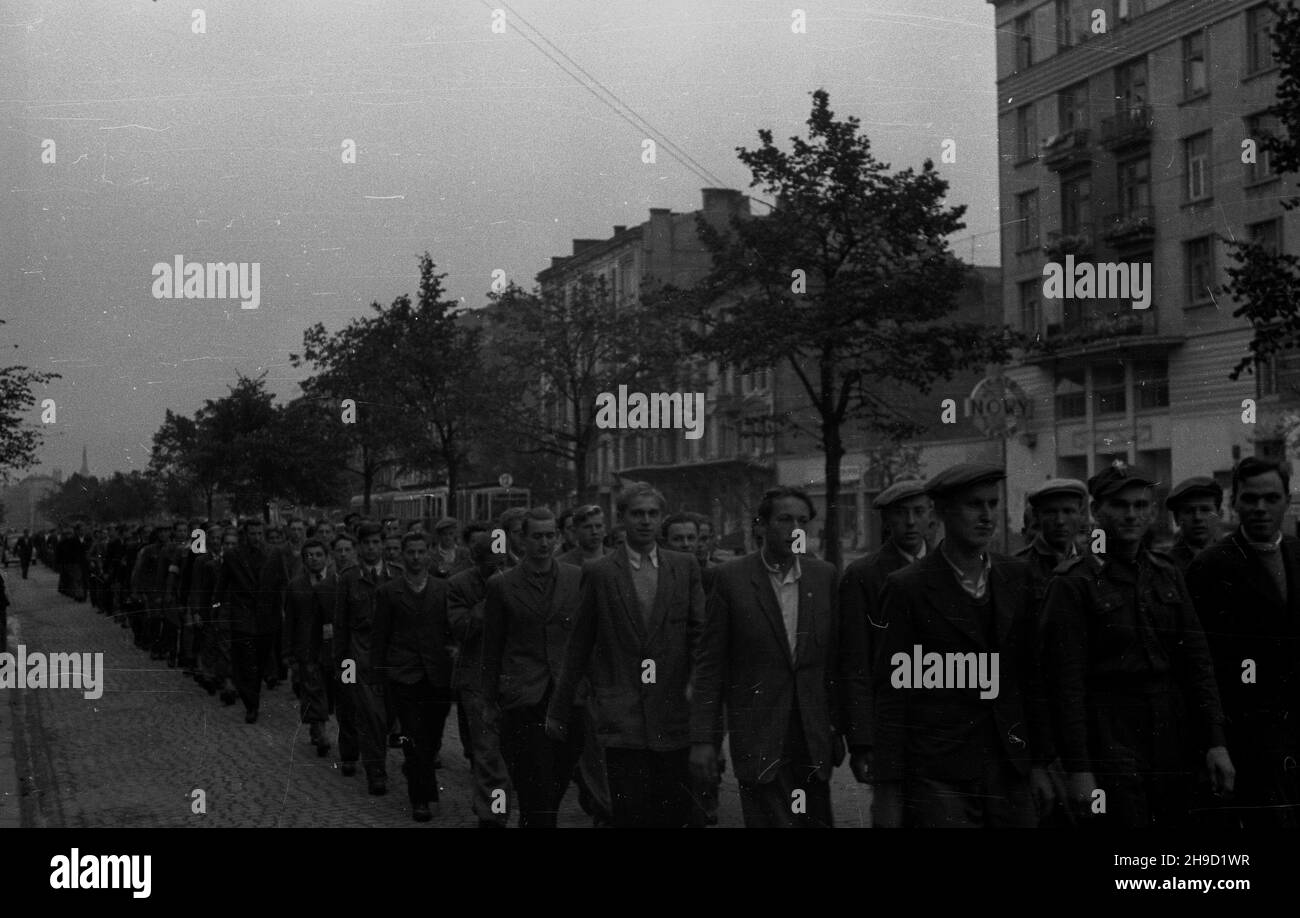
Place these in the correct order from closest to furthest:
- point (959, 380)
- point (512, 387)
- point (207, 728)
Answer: point (959, 380)
point (512, 387)
point (207, 728)

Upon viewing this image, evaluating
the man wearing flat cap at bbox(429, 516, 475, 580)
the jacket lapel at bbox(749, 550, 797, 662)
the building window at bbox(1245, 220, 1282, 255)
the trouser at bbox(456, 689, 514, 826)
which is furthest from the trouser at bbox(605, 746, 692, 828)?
the man wearing flat cap at bbox(429, 516, 475, 580)

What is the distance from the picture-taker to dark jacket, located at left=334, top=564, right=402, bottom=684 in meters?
10.5

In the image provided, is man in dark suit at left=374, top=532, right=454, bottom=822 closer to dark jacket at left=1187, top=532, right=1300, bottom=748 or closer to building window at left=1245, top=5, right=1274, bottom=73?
dark jacket at left=1187, top=532, right=1300, bottom=748

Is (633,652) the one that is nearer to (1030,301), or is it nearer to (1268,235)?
(1030,301)

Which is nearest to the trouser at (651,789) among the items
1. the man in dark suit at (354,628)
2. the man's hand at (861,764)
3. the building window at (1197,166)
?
the man's hand at (861,764)

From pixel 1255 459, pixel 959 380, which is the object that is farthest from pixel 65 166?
pixel 1255 459

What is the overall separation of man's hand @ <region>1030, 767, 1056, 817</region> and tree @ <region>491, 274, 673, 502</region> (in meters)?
3.50

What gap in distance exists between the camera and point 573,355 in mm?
8820

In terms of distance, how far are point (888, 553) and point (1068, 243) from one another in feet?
6.61

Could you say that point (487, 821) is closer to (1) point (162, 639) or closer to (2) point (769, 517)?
(2) point (769, 517)

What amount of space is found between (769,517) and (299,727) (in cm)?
746

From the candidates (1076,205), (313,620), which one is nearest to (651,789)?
(1076,205)

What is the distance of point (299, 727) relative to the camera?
12531 mm

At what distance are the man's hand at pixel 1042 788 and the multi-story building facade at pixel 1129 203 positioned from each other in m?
2.39
